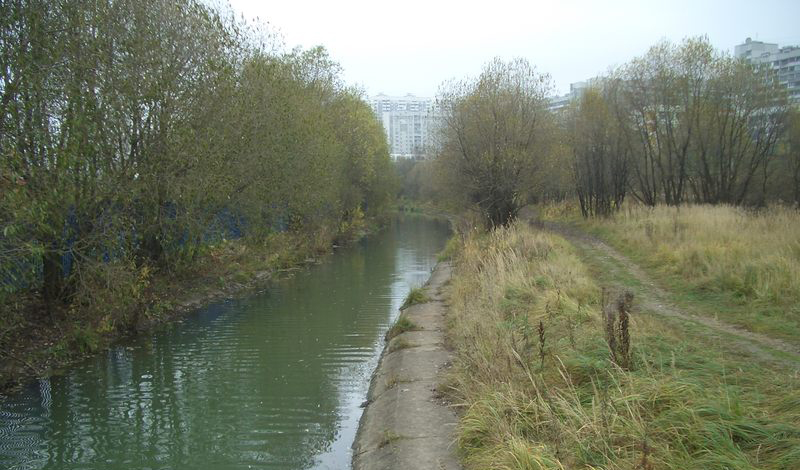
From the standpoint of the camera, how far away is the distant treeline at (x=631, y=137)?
24.9 metres

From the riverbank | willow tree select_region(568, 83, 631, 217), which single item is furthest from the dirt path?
willow tree select_region(568, 83, 631, 217)

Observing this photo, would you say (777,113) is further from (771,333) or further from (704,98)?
(771,333)

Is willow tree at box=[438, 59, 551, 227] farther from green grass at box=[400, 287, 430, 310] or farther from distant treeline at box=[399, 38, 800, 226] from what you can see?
green grass at box=[400, 287, 430, 310]

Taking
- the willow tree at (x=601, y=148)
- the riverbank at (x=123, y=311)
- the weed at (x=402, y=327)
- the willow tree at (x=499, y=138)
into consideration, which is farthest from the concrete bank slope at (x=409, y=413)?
the willow tree at (x=601, y=148)

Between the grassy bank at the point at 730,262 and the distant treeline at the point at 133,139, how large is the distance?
423 inches

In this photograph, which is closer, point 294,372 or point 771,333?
point 771,333

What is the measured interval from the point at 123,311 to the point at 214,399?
474cm

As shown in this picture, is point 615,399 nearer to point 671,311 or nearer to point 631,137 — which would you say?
point 671,311

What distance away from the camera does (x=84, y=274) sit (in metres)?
11.3

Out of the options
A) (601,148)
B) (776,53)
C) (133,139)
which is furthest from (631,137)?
(776,53)

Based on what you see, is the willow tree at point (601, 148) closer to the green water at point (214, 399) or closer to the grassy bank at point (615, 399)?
the green water at point (214, 399)

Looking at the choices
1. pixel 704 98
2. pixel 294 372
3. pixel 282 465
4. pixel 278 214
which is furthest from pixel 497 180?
pixel 282 465

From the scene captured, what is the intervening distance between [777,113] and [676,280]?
73.0ft

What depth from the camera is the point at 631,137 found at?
32.0m
